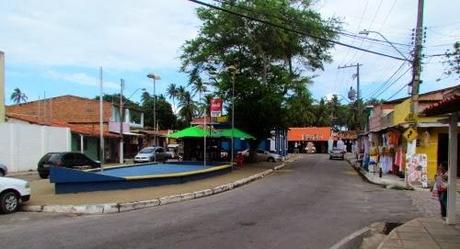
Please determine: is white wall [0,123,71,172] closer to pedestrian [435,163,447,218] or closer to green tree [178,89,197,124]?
pedestrian [435,163,447,218]

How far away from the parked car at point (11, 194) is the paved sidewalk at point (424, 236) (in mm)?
10310

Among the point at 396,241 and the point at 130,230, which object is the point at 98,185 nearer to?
the point at 130,230

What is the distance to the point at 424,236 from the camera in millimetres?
11766

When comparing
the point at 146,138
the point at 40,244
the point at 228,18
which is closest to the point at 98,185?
the point at 40,244

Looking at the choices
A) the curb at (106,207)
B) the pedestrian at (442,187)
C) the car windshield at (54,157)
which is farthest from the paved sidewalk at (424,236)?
the car windshield at (54,157)

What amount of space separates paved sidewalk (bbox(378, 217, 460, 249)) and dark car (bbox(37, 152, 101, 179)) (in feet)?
74.3

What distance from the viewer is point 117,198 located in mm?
18109

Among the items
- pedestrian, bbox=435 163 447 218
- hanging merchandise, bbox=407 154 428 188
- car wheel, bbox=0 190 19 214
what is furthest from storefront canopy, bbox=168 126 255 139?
pedestrian, bbox=435 163 447 218

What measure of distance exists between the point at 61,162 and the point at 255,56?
18.8 meters

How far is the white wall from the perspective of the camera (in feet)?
123

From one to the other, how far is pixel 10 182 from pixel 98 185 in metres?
4.16

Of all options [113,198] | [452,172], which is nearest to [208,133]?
[113,198]

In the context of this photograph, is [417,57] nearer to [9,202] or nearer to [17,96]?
[9,202]

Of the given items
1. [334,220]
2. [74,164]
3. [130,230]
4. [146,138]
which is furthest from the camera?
[146,138]
